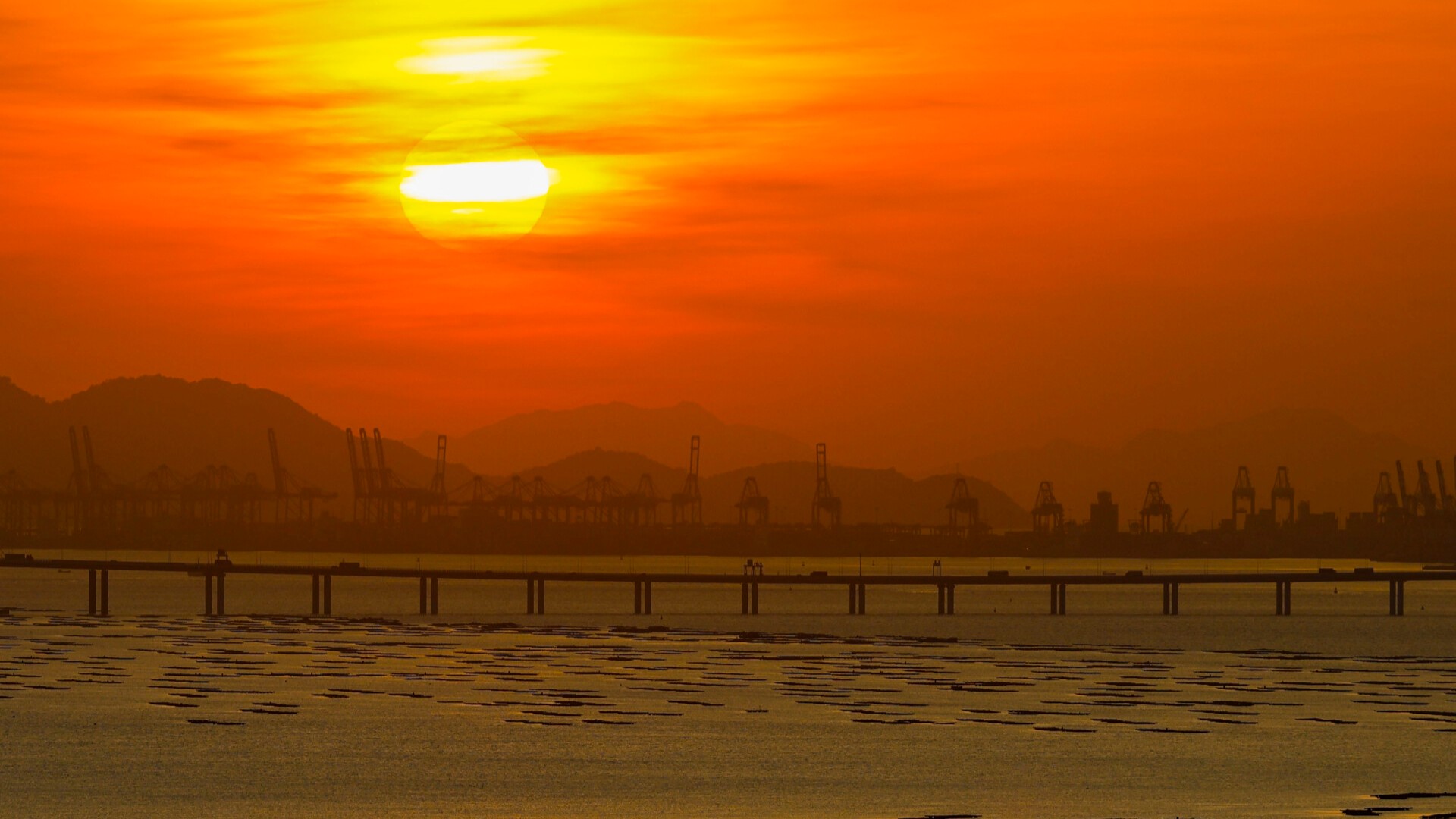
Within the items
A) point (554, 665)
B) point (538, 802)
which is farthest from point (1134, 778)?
point (554, 665)

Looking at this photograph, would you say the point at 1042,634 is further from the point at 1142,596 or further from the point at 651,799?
the point at 1142,596

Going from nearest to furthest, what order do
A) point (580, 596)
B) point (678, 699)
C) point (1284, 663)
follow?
point (678, 699)
point (1284, 663)
point (580, 596)

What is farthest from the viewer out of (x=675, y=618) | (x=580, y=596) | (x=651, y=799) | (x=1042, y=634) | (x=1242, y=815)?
(x=580, y=596)

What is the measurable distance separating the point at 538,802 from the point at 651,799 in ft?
3.88

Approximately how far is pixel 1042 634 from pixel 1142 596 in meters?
91.5

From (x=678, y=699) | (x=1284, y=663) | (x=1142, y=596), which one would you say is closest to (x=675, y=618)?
(x=1284, y=663)

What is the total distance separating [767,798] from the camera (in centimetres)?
1997

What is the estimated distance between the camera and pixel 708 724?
27828mm

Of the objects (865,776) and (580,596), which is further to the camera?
(580,596)

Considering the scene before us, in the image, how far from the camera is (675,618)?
78062 mm

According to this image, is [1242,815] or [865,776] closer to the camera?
[1242,815]

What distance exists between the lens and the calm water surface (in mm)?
19844

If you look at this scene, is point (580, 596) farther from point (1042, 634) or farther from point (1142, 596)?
point (1042, 634)

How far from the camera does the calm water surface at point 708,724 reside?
19.8 meters
